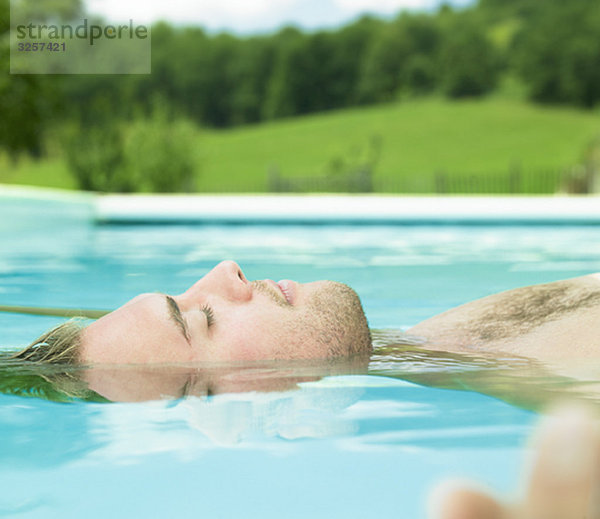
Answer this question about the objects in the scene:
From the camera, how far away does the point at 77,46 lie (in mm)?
41250

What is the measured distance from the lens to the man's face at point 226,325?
2559mm

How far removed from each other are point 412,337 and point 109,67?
41.6 m

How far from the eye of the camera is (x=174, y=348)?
2.54 metres

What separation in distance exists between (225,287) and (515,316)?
130 centimetres

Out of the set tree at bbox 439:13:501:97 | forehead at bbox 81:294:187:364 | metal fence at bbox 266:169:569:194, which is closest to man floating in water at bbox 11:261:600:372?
forehead at bbox 81:294:187:364

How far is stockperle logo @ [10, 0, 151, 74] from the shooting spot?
65.7 ft

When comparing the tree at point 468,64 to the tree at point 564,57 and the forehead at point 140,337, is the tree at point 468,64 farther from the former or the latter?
the forehead at point 140,337

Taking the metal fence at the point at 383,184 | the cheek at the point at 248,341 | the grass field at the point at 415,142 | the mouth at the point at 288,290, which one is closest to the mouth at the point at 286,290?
the mouth at the point at 288,290

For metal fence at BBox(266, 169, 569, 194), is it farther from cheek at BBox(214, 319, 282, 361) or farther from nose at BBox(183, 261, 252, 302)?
cheek at BBox(214, 319, 282, 361)

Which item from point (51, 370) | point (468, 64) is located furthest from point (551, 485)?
point (468, 64)

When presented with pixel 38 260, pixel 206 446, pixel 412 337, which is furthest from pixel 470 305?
pixel 38 260

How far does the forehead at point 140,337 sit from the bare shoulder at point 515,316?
123cm

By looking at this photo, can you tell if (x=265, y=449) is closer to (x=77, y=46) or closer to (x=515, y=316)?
(x=515, y=316)

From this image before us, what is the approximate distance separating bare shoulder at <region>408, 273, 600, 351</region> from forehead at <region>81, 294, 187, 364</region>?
123cm
